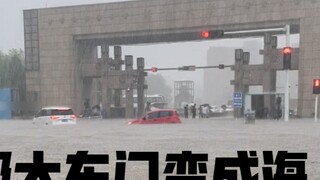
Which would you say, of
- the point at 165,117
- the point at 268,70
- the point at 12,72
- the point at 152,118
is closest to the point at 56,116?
the point at 152,118

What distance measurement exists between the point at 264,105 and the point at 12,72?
109 feet

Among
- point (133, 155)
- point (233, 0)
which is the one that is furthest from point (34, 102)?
point (133, 155)

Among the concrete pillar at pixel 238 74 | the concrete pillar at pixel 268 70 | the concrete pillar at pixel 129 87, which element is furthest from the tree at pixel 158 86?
the concrete pillar at pixel 268 70

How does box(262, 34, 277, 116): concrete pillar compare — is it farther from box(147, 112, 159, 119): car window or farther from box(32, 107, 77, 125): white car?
box(32, 107, 77, 125): white car

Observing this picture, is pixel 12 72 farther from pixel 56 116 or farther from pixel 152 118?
pixel 152 118

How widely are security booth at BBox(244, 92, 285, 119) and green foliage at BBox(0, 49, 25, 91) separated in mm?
29122

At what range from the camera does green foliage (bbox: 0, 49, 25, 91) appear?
53.0 metres

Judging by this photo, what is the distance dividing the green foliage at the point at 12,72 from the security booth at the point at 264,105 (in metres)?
29.1

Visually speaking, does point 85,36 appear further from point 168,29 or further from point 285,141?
point 285,141

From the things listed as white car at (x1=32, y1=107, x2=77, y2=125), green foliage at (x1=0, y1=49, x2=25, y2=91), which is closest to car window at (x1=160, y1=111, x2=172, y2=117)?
white car at (x1=32, y1=107, x2=77, y2=125)

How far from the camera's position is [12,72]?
54.0 m

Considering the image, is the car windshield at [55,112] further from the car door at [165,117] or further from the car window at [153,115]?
the car door at [165,117]

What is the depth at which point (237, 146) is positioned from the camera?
13.6m

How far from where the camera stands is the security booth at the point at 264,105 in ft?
114
